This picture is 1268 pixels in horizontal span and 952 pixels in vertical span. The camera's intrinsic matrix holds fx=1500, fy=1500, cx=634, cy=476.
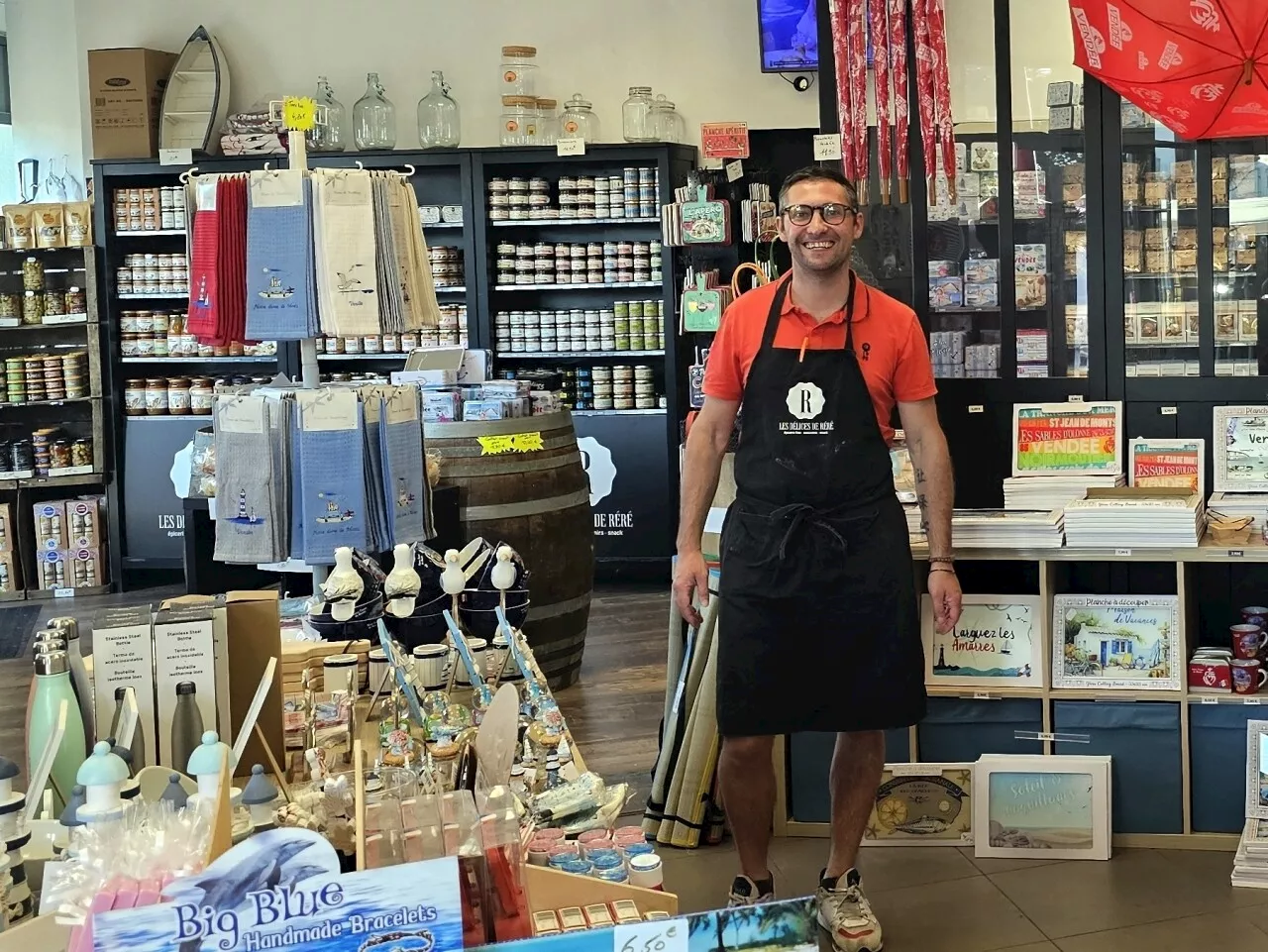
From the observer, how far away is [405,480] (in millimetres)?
4402

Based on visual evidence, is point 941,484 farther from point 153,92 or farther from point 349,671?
point 153,92

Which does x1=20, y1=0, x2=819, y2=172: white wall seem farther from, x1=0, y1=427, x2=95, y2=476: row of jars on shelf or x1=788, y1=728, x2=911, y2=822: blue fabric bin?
x1=788, y1=728, x2=911, y2=822: blue fabric bin

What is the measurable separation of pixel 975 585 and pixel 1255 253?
1426mm

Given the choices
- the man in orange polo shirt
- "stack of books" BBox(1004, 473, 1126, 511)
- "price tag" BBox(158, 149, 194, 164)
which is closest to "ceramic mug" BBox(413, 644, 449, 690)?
the man in orange polo shirt

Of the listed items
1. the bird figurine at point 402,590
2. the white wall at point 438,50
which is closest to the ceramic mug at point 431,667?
the bird figurine at point 402,590

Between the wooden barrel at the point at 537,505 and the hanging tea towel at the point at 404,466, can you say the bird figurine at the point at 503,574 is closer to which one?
the hanging tea towel at the point at 404,466

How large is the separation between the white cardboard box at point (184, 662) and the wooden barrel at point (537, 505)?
3.12m

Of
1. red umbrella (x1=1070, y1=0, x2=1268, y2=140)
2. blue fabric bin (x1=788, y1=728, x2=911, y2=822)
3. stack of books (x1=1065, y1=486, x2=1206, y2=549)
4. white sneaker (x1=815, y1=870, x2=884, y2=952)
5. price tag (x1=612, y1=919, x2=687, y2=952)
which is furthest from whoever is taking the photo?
red umbrella (x1=1070, y1=0, x2=1268, y2=140)

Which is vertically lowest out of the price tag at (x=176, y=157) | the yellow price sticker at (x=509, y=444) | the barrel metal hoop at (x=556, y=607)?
the barrel metal hoop at (x=556, y=607)

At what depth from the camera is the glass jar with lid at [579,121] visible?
321 inches

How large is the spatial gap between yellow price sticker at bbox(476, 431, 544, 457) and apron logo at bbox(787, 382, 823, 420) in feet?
7.75

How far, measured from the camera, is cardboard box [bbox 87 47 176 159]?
8250 millimetres

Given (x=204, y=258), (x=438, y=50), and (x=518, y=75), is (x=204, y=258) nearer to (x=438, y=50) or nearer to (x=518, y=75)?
(x=518, y=75)

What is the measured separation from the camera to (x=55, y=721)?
6.99 ft
